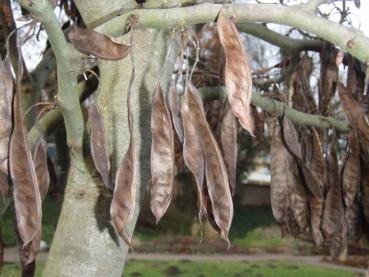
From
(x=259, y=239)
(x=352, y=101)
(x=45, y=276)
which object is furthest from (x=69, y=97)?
(x=259, y=239)

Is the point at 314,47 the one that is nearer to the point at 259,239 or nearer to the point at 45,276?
the point at 45,276

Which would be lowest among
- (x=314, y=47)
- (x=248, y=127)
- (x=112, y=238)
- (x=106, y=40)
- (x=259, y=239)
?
(x=259, y=239)

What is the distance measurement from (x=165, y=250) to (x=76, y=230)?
451 inches

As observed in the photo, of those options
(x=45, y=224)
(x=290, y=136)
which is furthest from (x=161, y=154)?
(x=45, y=224)

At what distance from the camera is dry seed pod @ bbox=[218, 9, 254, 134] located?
1320 millimetres

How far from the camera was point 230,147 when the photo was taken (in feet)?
6.10

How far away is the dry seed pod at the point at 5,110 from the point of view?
4.45 feet

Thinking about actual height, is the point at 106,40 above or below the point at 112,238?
above

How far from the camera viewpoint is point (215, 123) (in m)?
3.05

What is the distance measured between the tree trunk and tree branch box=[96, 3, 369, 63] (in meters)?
0.39

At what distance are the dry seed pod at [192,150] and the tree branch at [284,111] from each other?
129 centimetres

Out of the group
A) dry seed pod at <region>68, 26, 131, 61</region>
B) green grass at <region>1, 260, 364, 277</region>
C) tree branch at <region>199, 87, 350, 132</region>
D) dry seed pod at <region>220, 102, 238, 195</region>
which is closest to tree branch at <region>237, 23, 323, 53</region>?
tree branch at <region>199, 87, 350, 132</region>

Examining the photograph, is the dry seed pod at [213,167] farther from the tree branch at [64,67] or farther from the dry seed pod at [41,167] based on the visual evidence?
the dry seed pod at [41,167]

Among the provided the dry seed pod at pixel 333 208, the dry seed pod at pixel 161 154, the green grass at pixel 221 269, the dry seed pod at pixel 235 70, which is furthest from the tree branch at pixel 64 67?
the green grass at pixel 221 269
